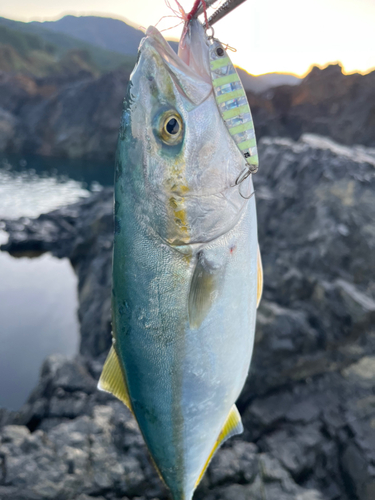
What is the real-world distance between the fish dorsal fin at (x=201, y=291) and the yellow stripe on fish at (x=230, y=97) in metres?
0.37

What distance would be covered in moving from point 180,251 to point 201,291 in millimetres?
157

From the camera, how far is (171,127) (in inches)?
39.3

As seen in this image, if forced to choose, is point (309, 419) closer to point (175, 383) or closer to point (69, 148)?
point (175, 383)

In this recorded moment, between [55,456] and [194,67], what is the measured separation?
3.04 metres

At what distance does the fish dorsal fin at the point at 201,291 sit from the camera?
42.4 inches

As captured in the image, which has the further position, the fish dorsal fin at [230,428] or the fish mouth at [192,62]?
the fish dorsal fin at [230,428]

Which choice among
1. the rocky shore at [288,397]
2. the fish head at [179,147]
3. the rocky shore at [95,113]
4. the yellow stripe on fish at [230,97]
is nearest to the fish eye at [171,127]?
the fish head at [179,147]

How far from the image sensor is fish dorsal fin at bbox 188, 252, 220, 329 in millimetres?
1076

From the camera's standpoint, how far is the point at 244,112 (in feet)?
3.31

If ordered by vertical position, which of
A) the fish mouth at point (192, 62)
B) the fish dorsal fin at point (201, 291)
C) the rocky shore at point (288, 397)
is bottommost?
the rocky shore at point (288, 397)

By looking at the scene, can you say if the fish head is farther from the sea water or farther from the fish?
the sea water

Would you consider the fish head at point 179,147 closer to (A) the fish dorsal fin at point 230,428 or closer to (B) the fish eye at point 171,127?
(B) the fish eye at point 171,127

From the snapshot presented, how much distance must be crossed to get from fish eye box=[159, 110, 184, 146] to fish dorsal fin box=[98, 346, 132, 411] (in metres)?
0.85

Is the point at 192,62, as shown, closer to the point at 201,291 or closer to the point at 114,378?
the point at 201,291
